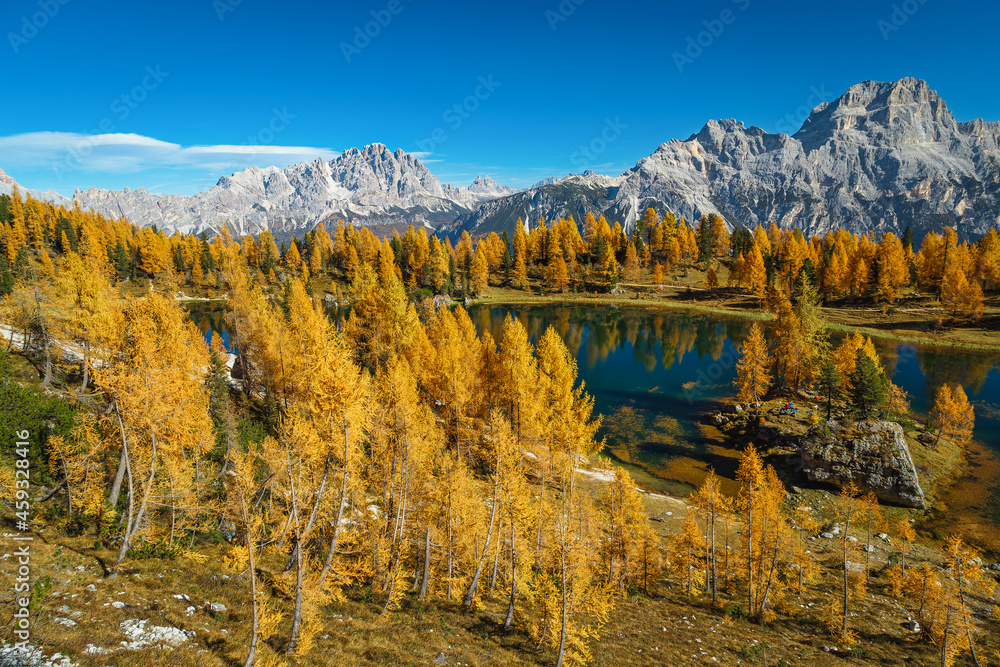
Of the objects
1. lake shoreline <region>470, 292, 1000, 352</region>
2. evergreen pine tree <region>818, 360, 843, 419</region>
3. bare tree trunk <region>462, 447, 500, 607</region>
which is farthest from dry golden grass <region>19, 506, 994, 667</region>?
lake shoreline <region>470, 292, 1000, 352</region>

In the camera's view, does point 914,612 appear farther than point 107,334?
Yes

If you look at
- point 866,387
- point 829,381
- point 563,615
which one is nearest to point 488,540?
point 563,615

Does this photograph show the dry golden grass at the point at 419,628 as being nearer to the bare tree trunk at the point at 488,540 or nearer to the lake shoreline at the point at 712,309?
the bare tree trunk at the point at 488,540

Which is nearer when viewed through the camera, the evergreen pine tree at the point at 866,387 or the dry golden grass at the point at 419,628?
the dry golden grass at the point at 419,628

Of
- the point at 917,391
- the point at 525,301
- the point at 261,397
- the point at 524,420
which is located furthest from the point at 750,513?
the point at 525,301

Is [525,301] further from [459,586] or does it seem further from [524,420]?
[459,586]

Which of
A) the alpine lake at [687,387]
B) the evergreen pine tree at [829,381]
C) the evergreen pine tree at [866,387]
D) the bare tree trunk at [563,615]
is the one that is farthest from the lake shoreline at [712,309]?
the bare tree trunk at [563,615]

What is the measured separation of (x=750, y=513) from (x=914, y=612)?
12.4 m

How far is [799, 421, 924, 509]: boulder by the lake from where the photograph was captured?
36375mm

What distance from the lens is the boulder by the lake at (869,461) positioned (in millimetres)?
36375

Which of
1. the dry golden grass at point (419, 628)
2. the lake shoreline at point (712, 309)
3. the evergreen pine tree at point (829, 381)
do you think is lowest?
the dry golden grass at point (419, 628)

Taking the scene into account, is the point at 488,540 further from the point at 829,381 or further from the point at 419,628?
the point at 829,381

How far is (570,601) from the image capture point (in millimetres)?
17844

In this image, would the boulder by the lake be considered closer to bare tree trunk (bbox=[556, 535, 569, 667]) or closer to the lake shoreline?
bare tree trunk (bbox=[556, 535, 569, 667])
